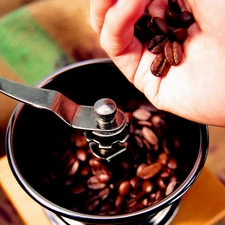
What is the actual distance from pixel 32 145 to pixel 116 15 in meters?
0.27

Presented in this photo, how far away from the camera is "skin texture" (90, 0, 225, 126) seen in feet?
1.73

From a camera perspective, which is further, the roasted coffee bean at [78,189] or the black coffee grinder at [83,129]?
the roasted coffee bean at [78,189]

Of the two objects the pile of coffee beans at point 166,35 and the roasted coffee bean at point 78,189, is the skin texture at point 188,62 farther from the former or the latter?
the roasted coffee bean at point 78,189

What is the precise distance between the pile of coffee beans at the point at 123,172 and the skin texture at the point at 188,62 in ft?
0.27

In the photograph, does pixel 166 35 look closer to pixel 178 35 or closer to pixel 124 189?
pixel 178 35

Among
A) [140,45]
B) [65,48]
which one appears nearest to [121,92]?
[140,45]

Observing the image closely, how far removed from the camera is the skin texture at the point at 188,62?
20.8 inches

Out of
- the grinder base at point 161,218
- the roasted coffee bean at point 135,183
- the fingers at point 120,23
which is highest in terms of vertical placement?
the fingers at point 120,23

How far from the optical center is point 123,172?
65 cm

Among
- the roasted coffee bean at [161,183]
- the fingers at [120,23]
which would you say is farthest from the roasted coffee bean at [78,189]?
the fingers at [120,23]

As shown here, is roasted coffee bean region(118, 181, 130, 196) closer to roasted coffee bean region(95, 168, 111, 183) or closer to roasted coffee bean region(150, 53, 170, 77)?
roasted coffee bean region(95, 168, 111, 183)

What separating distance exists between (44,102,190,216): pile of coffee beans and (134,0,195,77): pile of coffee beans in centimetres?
13

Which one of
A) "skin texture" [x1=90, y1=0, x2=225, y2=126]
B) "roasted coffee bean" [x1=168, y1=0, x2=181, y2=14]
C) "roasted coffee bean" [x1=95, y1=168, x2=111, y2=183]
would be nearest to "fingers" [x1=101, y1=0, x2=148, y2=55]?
"skin texture" [x1=90, y1=0, x2=225, y2=126]

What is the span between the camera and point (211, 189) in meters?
0.68
